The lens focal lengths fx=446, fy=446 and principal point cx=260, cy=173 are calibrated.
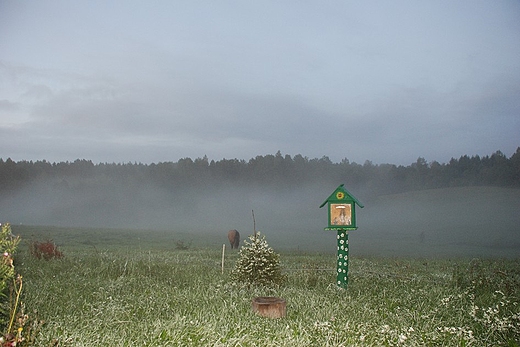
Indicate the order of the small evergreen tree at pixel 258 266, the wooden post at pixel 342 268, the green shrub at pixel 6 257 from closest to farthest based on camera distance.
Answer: the green shrub at pixel 6 257, the small evergreen tree at pixel 258 266, the wooden post at pixel 342 268

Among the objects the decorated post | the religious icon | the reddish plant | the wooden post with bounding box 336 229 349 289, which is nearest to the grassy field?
the wooden post with bounding box 336 229 349 289

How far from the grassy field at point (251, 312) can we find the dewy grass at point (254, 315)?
2 centimetres

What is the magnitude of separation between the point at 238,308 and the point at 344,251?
177 inches

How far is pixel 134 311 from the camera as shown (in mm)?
8922

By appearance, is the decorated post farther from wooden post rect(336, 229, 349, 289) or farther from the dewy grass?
the dewy grass

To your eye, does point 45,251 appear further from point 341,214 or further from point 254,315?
point 254,315

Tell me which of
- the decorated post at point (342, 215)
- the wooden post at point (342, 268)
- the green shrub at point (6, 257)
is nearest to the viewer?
the green shrub at point (6, 257)

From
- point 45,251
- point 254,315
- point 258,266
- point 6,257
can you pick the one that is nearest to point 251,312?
point 254,315

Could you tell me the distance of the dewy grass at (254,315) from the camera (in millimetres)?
7156

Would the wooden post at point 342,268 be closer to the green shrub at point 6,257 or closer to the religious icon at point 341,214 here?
the religious icon at point 341,214

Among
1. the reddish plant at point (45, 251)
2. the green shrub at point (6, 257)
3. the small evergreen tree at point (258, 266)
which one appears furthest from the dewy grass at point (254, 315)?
the reddish plant at point (45, 251)

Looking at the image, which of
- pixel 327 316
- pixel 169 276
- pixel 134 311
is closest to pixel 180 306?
pixel 134 311

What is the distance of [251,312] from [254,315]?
212mm

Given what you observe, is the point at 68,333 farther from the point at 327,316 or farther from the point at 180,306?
the point at 327,316
